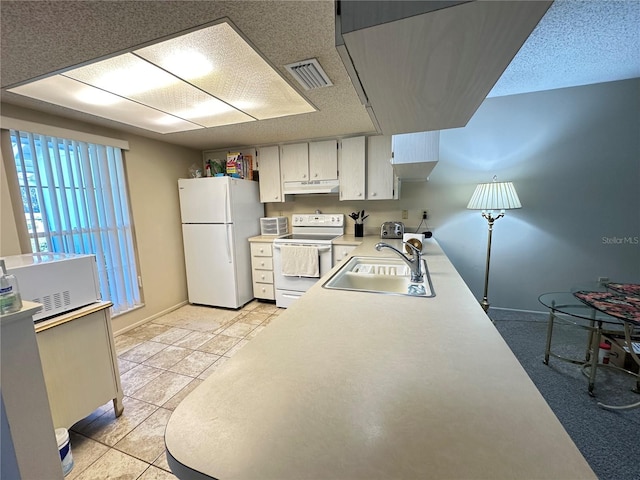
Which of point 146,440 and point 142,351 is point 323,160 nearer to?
point 142,351

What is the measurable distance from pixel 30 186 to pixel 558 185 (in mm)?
4981

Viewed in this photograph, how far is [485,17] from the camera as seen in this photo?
1.44 ft

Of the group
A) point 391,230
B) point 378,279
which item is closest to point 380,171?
point 391,230

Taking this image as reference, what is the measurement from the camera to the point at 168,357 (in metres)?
2.31

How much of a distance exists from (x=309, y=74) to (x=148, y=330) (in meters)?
3.01

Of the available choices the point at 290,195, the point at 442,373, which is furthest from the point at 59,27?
the point at 290,195

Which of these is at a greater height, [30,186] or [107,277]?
[30,186]

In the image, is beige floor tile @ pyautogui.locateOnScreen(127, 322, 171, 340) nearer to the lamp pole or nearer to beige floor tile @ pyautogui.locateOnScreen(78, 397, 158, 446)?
beige floor tile @ pyautogui.locateOnScreen(78, 397, 158, 446)

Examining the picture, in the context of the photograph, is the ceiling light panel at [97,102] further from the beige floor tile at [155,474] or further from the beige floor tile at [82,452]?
the beige floor tile at [155,474]

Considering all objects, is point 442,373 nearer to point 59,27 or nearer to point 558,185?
point 59,27

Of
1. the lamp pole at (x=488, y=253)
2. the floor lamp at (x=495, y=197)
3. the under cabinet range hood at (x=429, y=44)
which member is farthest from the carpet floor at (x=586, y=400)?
the under cabinet range hood at (x=429, y=44)

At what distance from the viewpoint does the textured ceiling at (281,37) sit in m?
1.11

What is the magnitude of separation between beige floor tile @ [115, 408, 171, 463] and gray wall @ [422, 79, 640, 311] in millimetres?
3184

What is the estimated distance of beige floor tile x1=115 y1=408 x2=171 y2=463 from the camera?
55.8 inches
